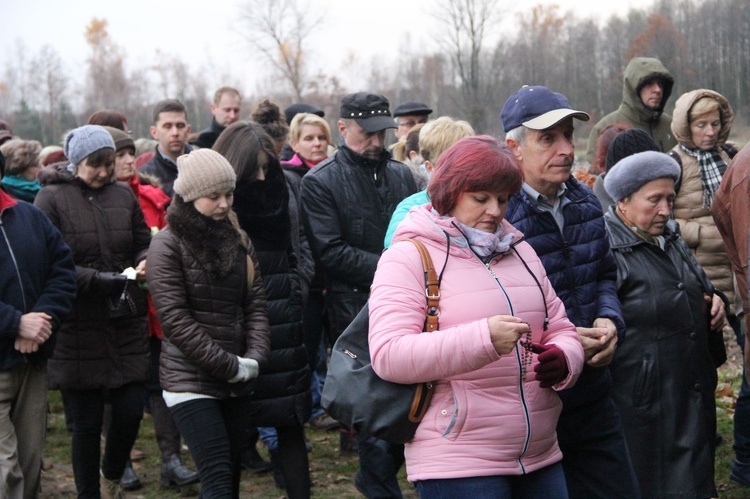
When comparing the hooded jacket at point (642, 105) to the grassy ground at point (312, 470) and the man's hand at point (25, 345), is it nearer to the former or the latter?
the grassy ground at point (312, 470)

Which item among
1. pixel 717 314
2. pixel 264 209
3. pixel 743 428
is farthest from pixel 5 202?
pixel 743 428

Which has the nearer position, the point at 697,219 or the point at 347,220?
the point at 347,220

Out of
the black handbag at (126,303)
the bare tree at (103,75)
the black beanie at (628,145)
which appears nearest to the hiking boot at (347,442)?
the black handbag at (126,303)

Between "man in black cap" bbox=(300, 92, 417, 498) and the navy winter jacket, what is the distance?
69.5 inches

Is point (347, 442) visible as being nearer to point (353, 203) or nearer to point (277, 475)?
point (277, 475)

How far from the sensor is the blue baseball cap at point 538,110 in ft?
12.5

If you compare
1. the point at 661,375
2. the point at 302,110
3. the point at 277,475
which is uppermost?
the point at 302,110

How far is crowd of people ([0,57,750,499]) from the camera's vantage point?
3.11 meters

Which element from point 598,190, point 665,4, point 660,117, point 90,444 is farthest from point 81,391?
point 665,4

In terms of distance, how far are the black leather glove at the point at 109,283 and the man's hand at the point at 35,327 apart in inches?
28.5

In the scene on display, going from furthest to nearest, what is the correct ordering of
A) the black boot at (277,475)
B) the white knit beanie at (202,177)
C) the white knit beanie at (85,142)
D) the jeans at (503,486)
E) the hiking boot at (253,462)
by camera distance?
the hiking boot at (253,462)
the black boot at (277,475)
the white knit beanie at (85,142)
the white knit beanie at (202,177)
the jeans at (503,486)

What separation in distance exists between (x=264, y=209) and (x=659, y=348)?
7.69 ft

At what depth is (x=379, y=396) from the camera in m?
3.10

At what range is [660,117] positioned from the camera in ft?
28.0
